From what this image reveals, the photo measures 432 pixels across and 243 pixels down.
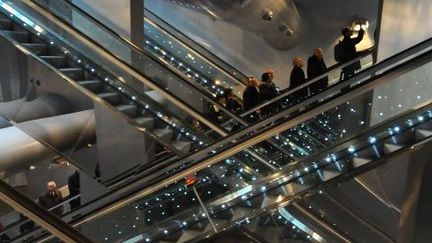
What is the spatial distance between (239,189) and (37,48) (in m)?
3.45

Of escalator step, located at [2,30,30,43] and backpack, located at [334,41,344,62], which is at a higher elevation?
escalator step, located at [2,30,30,43]

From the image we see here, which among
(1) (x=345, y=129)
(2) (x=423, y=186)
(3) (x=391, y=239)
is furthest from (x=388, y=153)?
(1) (x=345, y=129)

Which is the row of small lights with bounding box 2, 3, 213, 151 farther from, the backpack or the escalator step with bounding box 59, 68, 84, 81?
the backpack

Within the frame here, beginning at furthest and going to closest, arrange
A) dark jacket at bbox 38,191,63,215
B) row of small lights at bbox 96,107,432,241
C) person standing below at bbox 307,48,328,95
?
person standing below at bbox 307,48,328,95
dark jacket at bbox 38,191,63,215
row of small lights at bbox 96,107,432,241

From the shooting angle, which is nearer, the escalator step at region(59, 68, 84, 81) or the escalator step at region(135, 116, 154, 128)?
the escalator step at region(59, 68, 84, 81)

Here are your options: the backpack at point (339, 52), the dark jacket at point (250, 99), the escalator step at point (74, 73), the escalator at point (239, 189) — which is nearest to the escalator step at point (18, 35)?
the escalator step at point (74, 73)

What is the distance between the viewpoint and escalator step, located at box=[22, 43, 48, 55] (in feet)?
22.5

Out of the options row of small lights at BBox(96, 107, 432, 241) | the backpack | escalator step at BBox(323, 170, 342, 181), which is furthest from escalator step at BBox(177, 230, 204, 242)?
the backpack

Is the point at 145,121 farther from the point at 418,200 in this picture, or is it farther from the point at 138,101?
the point at 418,200

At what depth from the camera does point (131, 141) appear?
7.38 m

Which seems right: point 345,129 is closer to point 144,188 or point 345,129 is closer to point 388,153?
point 388,153

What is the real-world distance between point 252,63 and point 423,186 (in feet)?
37.4

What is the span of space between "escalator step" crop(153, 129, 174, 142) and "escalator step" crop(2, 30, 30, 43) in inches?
76.0

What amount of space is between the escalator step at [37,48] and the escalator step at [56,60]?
0.14 m
